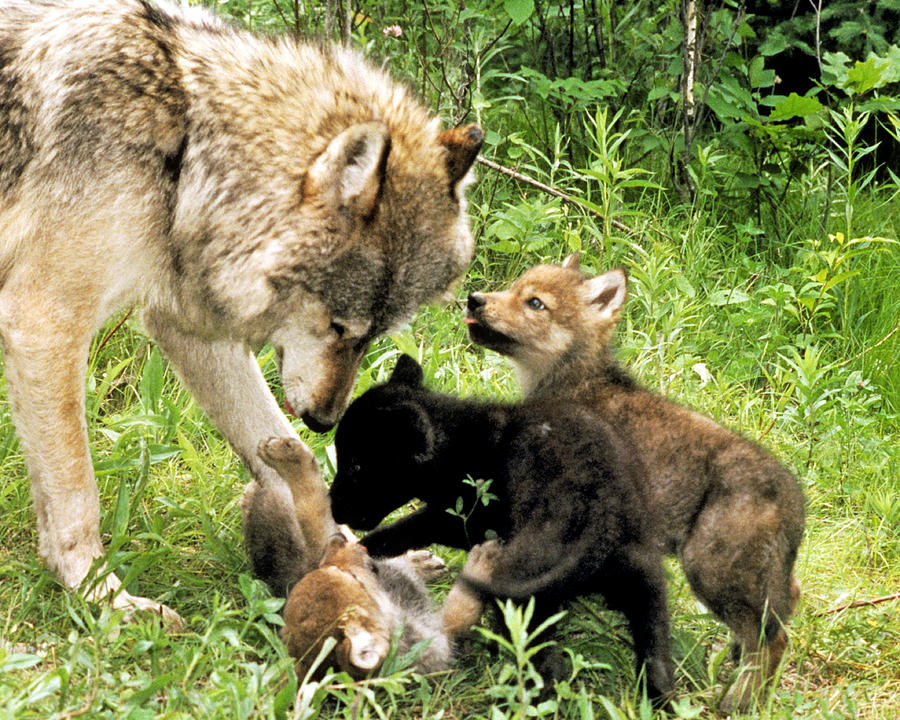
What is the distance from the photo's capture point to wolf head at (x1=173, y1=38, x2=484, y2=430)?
384 cm

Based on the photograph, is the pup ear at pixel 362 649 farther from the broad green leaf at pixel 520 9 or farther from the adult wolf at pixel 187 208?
the broad green leaf at pixel 520 9

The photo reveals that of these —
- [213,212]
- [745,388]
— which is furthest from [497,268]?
[213,212]

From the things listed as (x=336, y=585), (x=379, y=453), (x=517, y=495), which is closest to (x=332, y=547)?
(x=336, y=585)

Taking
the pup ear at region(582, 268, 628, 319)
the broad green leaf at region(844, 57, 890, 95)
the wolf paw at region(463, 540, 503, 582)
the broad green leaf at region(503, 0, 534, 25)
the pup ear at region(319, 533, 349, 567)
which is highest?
the broad green leaf at region(503, 0, 534, 25)

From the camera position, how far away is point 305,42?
429cm

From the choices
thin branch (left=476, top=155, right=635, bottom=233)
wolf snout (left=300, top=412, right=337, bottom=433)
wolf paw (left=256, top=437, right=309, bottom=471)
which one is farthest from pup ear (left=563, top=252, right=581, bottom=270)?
wolf paw (left=256, top=437, right=309, bottom=471)

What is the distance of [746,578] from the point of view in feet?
11.3

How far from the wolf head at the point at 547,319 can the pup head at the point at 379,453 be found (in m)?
0.71

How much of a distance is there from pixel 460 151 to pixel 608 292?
92 centimetres

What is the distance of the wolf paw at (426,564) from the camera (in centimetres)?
420

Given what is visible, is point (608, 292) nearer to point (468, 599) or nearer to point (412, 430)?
point (412, 430)

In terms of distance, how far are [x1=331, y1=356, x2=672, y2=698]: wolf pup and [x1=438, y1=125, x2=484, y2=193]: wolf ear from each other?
2.19 feet

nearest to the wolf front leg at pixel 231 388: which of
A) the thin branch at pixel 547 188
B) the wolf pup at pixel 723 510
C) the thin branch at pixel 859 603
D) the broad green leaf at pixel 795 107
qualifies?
the wolf pup at pixel 723 510

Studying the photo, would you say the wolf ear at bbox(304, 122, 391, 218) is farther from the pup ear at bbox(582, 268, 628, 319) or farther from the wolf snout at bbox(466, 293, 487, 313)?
the pup ear at bbox(582, 268, 628, 319)
